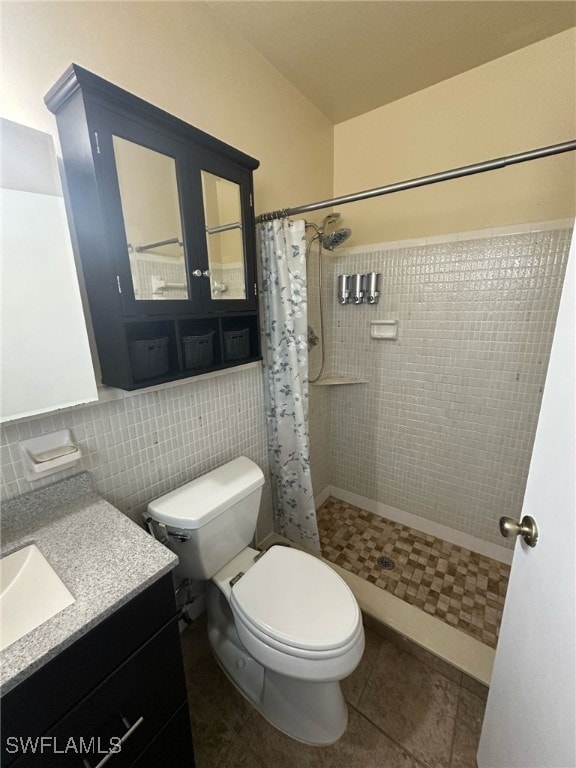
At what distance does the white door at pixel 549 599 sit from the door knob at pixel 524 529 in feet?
0.05

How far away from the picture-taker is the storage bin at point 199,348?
→ 1.06 metres

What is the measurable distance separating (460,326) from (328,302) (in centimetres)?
78

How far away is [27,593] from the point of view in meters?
0.70

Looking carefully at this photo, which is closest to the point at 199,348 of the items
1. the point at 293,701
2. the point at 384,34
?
the point at 293,701

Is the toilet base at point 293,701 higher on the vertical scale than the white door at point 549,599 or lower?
lower

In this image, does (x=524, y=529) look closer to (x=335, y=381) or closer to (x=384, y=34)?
(x=335, y=381)

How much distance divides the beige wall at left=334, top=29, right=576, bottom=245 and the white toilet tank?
1.55 m

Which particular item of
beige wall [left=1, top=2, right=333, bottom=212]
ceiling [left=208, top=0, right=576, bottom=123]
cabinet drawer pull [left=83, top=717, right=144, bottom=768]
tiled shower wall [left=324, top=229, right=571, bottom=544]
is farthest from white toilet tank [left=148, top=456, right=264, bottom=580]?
ceiling [left=208, top=0, right=576, bottom=123]

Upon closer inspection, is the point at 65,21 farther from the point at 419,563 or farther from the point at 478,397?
the point at 419,563

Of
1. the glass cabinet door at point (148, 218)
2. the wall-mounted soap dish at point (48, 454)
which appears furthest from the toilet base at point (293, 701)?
the glass cabinet door at point (148, 218)

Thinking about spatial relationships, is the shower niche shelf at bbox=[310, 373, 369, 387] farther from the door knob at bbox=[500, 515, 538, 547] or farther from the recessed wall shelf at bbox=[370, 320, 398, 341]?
the door knob at bbox=[500, 515, 538, 547]

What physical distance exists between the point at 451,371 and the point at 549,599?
1.25m

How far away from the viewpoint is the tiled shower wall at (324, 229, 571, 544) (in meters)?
1.46

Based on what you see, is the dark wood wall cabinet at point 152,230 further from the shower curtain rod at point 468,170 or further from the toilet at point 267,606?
the toilet at point 267,606
